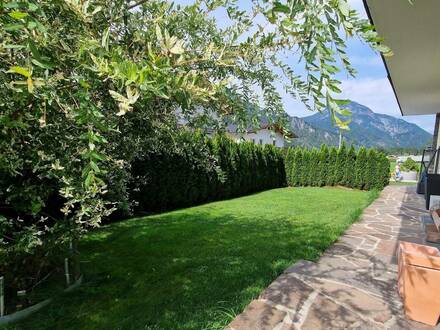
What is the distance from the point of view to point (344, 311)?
2.75 m

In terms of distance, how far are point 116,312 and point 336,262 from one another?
2.83 meters

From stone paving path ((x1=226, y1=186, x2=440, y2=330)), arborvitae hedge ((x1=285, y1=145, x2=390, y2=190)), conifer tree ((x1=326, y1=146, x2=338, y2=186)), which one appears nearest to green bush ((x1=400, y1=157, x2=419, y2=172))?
arborvitae hedge ((x1=285, y1=145, x2=390, y2=190))

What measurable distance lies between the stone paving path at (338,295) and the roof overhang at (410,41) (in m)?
2.51

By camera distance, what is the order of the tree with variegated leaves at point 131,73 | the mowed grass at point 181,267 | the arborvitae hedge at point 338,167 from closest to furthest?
1. the tree with variegated leaves at point 131,73
2. the mowed grass at point 181,267
3. the arborvitae hedge at point 338,167

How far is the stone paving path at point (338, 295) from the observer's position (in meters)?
2.56

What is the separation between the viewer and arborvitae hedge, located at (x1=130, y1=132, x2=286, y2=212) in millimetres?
8042

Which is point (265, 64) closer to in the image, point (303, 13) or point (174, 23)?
point (174, 23)

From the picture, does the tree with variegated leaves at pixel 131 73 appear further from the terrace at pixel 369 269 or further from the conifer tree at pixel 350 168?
the conifer tree at pixel 350 168

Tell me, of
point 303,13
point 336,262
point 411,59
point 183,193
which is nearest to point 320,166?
point 183,193

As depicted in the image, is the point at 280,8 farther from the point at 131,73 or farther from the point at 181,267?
the point at 181,267

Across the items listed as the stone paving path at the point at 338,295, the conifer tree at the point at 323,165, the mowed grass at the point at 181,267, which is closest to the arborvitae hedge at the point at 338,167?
the conifer tree at the point at 323,165

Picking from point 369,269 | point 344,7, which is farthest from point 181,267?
point 344,7

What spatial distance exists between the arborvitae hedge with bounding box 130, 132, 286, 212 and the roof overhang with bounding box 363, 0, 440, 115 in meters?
3.00

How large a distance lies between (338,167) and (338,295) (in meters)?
13.2
